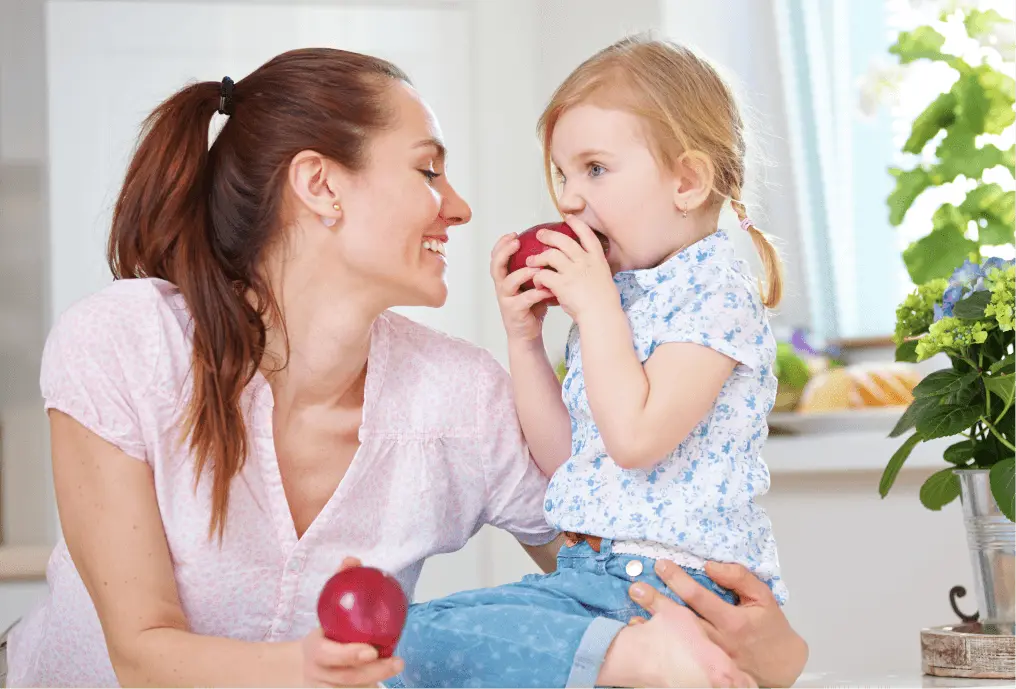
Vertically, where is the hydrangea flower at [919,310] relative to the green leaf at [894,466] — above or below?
above

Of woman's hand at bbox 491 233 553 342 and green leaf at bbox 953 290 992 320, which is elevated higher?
woman's hand at bbox 491 233 553 342

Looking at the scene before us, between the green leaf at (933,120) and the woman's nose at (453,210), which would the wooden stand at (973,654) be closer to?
the woman's nose at (453,210)

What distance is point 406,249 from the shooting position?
1.40 metres

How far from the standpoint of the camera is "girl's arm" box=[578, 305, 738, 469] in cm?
119

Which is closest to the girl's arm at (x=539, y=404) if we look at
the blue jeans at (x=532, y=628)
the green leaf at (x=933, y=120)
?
the blue jeans at (x=532, y=628)

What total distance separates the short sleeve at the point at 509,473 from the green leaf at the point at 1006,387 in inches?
22.7

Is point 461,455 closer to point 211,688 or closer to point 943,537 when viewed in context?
point 211,688

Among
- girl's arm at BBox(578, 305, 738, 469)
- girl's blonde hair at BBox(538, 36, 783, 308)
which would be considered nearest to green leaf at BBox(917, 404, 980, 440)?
girl's blonde hair at BBox(538, 36, 783, 308)

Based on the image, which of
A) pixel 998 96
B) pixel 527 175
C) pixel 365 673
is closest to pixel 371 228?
pixel 365 673

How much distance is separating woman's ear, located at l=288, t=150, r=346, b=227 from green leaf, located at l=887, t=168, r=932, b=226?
1.14 m

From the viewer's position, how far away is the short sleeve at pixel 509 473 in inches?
59.0

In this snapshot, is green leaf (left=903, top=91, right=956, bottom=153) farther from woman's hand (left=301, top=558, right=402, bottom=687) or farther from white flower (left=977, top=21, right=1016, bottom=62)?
woman's hand (left=301, top=558, right=402, bottom=687)

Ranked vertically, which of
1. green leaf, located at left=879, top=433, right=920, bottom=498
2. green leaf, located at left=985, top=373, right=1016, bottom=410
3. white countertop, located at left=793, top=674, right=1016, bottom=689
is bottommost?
white countertop, located at left=793, top=674, right=1016, bottom=689

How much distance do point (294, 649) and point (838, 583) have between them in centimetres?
171
